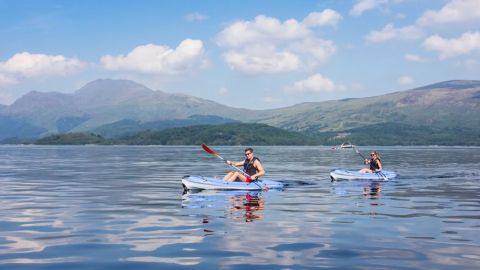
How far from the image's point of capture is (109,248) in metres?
15.2

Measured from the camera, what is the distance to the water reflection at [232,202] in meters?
22.7

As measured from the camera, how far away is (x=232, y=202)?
27766 mm

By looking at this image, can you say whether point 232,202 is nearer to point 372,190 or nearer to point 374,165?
point 372,190

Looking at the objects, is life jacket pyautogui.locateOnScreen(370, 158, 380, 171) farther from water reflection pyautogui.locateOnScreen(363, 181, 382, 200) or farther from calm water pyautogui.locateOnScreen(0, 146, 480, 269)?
calm water pyautogui.locateOnScreen(0, 146, 480, 269)

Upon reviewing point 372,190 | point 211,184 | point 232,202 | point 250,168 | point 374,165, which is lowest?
point 372,190

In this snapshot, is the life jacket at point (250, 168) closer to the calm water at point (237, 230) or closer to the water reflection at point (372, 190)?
the calm water at point (237, 230)

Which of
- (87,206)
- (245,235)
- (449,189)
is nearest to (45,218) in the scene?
(87,206)

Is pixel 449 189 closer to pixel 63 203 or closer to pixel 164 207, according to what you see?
pixel 164 207

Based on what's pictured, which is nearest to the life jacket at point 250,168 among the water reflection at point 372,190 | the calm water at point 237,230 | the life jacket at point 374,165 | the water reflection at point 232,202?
the water reflection at point 232,202

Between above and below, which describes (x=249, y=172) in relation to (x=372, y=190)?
above

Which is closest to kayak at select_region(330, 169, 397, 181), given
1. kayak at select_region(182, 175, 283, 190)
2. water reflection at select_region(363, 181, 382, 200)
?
water reflection at select_region(363, 181, 382, 200)

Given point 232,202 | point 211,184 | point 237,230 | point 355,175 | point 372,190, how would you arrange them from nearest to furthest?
1. point 237,230
2. point 232,202
3. point 211,184
4. point 372,190
5. point 355,175

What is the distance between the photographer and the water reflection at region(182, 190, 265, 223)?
2268cm

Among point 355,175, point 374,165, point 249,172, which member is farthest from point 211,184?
point 374,165
